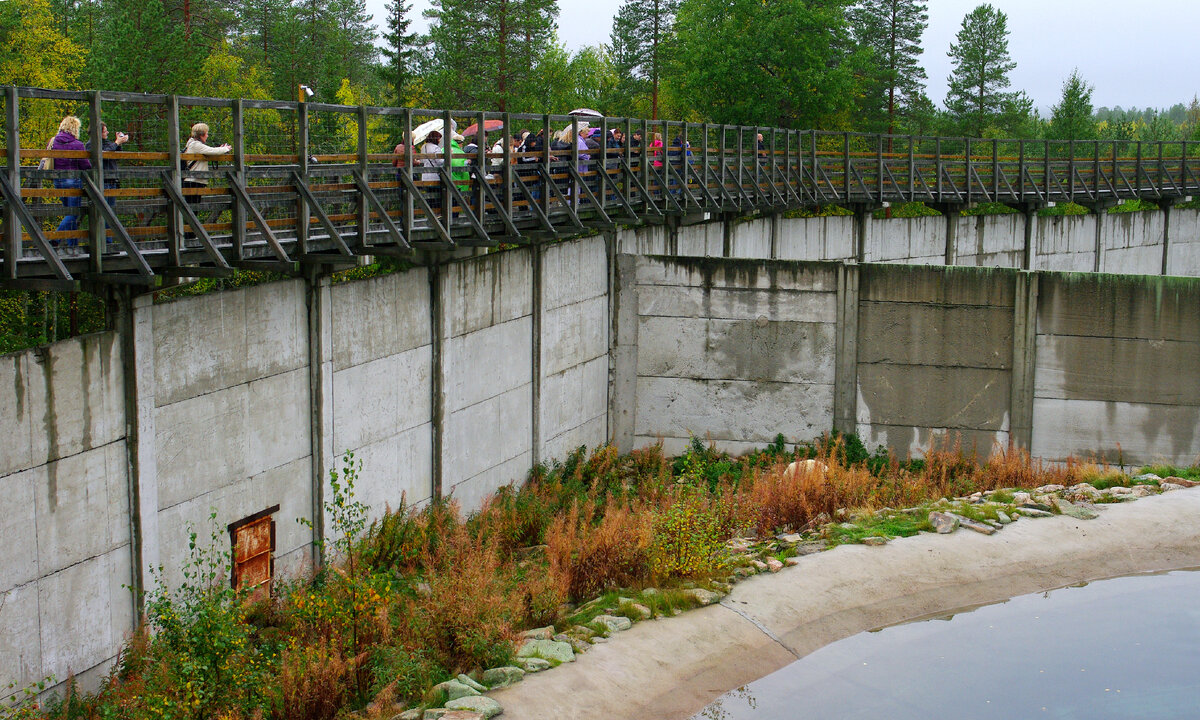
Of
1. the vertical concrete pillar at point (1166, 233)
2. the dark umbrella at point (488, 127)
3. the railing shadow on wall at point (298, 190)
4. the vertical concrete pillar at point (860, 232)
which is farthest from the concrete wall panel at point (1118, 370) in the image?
the vertical concrete pillar at point (1166, 233)

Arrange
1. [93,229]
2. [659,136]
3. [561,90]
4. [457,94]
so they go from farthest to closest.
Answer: [561,90] < [457,94] < [659,136] < [93,229]

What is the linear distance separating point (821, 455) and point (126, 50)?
672 inches

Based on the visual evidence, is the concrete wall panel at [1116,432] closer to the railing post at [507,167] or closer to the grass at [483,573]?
the grass at [483,573]

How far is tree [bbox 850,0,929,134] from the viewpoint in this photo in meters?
50.8

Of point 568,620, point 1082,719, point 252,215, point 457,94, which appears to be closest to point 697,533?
point 568,620

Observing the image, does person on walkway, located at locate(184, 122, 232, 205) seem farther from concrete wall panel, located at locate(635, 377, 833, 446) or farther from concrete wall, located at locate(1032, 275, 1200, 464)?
concrete wall, located at locate(1032, 275, 1200, 464)

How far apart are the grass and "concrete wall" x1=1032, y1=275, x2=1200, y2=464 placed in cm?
77

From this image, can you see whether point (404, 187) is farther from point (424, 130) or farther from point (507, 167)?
point (507, 167)

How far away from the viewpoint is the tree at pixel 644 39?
180 feet

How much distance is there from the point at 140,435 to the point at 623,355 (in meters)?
9.86

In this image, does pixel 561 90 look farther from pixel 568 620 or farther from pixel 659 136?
pixel 568 620

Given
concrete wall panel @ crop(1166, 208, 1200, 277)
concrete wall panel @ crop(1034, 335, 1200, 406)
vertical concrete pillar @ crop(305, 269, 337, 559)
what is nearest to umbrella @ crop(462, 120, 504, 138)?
vertical concrete pillar @ crop(305, 269, 337, 559)

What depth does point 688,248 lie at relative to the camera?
70.5 feet

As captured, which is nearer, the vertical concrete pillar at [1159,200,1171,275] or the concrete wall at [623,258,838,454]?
the concrete wall at [623,258,838,454]
